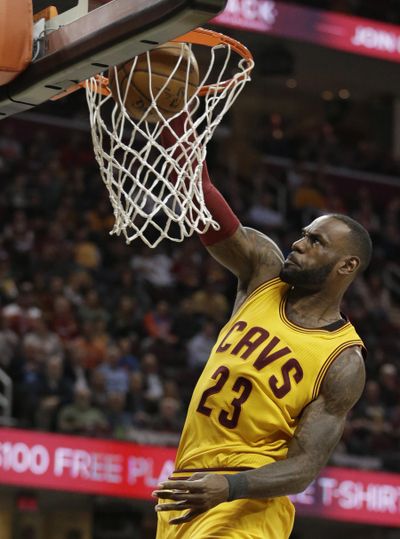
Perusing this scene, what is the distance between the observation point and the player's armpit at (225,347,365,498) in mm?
5340

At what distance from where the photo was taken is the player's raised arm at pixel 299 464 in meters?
5.18

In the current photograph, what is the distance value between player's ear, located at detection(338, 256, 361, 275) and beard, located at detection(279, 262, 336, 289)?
0.04 m

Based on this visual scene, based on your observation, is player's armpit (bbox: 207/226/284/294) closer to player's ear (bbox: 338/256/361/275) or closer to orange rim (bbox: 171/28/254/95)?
player's ear (bbox: 338/256/361/275)

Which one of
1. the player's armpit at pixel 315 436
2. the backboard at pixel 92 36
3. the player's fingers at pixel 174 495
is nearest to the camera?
the backboard at pixel 92 36

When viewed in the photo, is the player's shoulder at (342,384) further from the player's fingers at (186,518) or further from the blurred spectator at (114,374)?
the blurred spectator at (114,374)

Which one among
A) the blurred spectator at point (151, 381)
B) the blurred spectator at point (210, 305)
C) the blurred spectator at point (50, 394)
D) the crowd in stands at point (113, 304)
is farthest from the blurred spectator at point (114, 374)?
the blurred spectator at point (210, 305)

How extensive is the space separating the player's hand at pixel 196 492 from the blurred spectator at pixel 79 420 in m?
7.51

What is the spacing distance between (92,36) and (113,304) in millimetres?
10060

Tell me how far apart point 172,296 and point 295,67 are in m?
5.73

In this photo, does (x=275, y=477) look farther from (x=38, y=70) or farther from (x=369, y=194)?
(x=369, y=194)

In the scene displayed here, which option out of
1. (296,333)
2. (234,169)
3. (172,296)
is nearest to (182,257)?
(172,296)

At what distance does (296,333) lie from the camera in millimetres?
5645

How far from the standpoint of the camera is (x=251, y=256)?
5.82 meters

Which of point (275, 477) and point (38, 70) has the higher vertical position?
point (38, 70)
